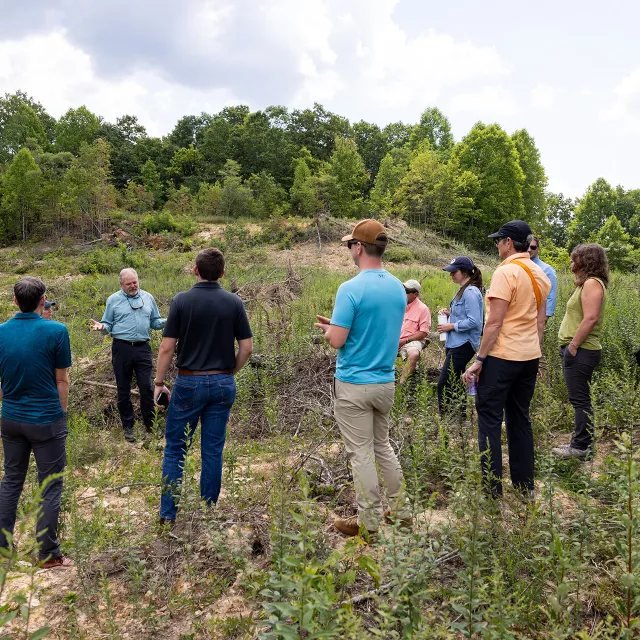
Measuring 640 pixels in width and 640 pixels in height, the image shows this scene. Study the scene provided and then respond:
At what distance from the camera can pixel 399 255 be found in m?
22.3

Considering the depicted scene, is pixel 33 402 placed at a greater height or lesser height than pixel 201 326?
lesser

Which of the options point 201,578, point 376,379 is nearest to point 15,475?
point 201,578

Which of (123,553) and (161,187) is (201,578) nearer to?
(123,553)

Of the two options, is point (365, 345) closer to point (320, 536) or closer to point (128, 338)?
point (320, 536)

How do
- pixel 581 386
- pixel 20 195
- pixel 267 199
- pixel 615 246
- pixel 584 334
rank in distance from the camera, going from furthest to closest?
pixel 615 246 → pixel 267 199 → pixel 20 195 → pixel 581 386 → pixel 584 334

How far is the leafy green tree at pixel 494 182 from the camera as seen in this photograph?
4081cm

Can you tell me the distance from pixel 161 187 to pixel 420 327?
47.5m

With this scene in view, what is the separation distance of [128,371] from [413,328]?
11.1 feet

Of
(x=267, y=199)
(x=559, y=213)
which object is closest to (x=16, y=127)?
(x=267, y=199)

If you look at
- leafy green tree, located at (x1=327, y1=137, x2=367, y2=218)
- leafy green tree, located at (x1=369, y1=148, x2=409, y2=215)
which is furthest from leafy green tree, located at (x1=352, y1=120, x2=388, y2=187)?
leafy green tree, located at (x1=327, y1=137, x2=367, y2=218)

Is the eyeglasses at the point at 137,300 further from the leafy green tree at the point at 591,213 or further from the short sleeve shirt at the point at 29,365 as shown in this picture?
the leafy green tree at the point at 591,213

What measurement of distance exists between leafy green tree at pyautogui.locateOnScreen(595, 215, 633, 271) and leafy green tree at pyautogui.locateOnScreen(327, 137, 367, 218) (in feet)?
53.5

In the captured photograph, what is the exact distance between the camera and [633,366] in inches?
229

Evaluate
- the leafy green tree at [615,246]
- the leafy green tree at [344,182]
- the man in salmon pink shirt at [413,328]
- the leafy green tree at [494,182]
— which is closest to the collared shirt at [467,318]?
the man in salmon pink shirt at [413,328]
